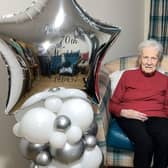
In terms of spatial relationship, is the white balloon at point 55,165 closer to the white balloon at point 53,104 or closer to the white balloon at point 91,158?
the white balloon at point 91,158

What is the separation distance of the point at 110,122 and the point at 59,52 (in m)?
0.92

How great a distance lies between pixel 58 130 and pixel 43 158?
15cm

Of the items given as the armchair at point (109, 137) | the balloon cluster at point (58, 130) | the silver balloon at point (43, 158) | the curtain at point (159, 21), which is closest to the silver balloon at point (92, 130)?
the balloon cluster at point (58, 130)

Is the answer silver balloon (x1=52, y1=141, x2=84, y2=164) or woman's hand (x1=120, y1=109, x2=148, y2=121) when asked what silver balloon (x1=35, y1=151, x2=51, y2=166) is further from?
woman's hand (x1=120, y1=109, x2=148, y2=121)

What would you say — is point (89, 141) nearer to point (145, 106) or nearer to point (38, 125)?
point (38, 125)

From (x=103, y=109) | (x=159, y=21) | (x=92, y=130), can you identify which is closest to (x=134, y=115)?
(x=103, y=109)

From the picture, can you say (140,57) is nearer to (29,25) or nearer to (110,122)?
(110,122)

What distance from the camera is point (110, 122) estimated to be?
2.39 m

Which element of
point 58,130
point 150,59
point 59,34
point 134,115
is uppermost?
point 59,34

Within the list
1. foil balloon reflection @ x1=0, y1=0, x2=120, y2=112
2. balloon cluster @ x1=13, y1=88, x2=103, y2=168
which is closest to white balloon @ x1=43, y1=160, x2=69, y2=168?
balloon cluster @ x1=13, y1=88, x2=103, y2=168

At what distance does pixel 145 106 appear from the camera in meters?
2.33

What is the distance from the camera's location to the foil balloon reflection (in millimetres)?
1593

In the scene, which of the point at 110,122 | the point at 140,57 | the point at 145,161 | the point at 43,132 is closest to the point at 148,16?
the point at 140,57

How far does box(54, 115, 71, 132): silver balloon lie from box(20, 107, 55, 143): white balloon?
23 millimetres
